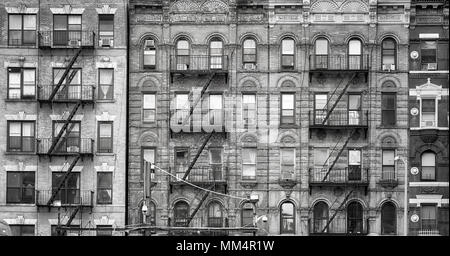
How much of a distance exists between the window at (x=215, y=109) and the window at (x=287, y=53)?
144 inches

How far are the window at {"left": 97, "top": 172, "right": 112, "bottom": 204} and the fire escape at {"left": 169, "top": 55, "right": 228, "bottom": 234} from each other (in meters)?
3.03

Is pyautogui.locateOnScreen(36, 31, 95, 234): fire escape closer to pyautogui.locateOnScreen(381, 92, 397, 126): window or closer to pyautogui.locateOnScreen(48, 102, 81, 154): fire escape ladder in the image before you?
pyautogui.locateOnScreen(48, 102, 81, 154): fire escape ladder

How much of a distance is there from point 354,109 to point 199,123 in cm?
777

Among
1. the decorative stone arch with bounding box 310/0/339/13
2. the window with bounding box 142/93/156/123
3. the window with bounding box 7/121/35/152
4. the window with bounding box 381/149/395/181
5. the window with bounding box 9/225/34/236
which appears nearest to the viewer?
the window with bounding box 9/225/34/236

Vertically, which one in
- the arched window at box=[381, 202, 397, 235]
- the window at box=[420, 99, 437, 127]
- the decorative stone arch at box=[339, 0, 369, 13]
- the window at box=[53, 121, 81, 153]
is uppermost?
the decorative stone arch at box=[339, 0, 369, 13]

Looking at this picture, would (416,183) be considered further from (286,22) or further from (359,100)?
(286,22)

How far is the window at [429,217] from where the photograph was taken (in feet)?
140

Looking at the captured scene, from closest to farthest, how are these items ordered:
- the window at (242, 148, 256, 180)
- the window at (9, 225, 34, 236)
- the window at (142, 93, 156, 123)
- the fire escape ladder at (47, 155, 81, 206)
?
the fire escape ladder at (47, 155, 81, 206), the window at (9, 225, 34, 236), the window at (242, 148, 256, 180), the window at (142, 93, 156, 123)

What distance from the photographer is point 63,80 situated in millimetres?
43375

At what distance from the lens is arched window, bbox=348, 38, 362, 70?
1748 inches

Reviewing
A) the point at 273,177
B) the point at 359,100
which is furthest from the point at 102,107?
the point at 359,100

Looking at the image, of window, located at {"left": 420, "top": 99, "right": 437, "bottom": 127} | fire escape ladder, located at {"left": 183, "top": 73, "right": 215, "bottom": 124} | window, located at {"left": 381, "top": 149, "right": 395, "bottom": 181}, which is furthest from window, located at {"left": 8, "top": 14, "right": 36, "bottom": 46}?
window, located at {"left": 420, "top": 99, "right": 437, "bottom": 127}

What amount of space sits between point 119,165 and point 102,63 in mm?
5098

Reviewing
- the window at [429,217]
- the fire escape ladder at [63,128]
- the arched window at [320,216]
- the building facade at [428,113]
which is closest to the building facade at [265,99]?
the arched window at [320,216]
